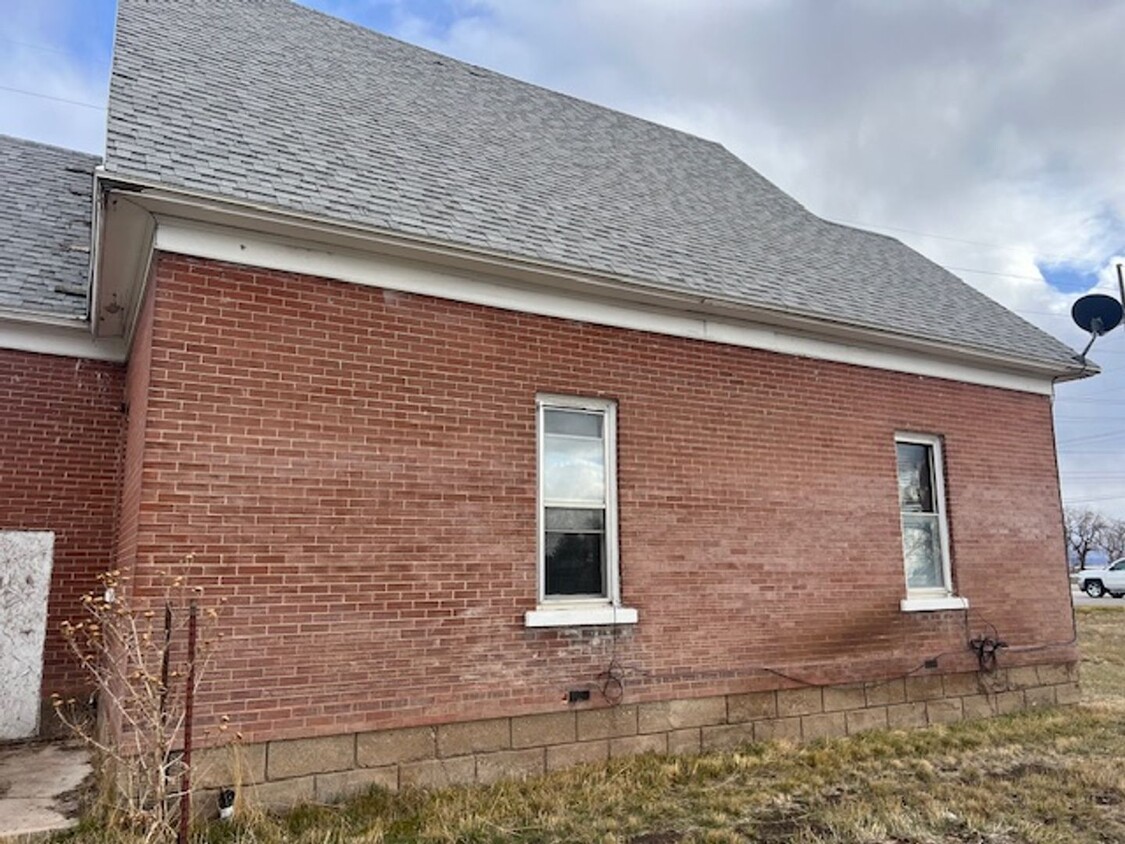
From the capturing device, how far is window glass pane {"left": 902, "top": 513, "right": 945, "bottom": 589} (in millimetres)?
9555

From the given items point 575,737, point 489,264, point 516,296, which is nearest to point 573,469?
point 516,296

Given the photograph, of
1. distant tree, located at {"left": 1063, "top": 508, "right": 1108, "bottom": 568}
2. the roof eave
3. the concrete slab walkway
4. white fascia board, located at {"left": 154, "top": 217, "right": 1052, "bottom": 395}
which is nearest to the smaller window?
white fascia board, located at {"left": 154, "top": 217, "right": 1052, "bottom": 395}

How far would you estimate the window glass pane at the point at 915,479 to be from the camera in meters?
9.73

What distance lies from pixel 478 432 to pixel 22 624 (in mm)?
5351

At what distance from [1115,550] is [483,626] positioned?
9471 cm

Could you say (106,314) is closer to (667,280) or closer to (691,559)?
(667,280)

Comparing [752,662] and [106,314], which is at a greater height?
[106,314]

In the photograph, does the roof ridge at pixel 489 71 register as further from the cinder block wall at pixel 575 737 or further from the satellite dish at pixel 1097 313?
the cinder block wall at pixel 575 737

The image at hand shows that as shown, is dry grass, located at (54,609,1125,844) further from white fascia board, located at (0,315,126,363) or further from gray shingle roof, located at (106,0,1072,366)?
white fascia board, located at (0,315,126,363)

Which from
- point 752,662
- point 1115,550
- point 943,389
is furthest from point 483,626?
point 1115,550

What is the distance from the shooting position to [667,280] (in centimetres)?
788

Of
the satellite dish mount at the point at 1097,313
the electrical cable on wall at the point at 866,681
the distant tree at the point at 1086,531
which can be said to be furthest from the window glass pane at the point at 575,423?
the distant tree at the point at 1086,531

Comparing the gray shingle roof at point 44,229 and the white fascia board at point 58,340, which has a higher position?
the gray shingle roof at point 44,229

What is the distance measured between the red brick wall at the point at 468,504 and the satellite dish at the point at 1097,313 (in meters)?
4.75
